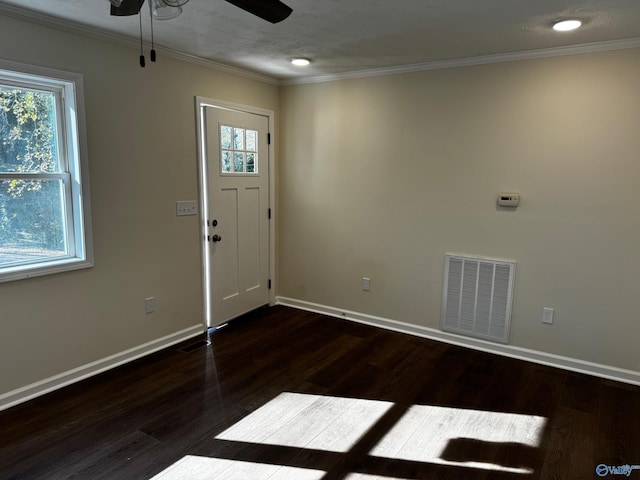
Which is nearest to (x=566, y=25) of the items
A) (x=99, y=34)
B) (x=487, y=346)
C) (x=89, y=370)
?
(x=487, y=346)

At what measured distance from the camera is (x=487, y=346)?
11.3ft

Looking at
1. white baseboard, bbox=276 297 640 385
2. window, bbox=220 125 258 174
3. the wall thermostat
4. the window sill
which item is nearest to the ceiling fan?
the window sill

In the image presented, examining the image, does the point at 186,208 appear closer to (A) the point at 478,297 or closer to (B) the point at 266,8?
(B) the point at 266,8

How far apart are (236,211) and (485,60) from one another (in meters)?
2.49

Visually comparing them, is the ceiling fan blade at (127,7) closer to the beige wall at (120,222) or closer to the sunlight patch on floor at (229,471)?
the beige wall at (120,222)

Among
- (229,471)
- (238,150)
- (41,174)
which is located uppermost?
(238,150)

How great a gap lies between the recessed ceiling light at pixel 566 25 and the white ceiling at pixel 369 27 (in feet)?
0.14

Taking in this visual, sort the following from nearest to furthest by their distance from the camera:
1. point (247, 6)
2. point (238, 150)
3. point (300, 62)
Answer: point (247, 6) → point (300, 62) → point (238, 150)

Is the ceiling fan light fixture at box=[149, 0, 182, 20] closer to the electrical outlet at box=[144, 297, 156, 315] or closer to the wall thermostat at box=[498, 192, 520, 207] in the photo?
the electrical outlet at box=[144, 297, 156, 315]

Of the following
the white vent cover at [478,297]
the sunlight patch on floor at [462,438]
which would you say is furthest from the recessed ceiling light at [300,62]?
the sunlight patch on floor at [462,438]

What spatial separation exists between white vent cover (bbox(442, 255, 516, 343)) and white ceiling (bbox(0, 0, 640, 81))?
166cm

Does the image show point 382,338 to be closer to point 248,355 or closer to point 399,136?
point 248,355

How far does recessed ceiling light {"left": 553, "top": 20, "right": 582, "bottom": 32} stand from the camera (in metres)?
2.41

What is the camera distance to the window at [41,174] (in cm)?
244
